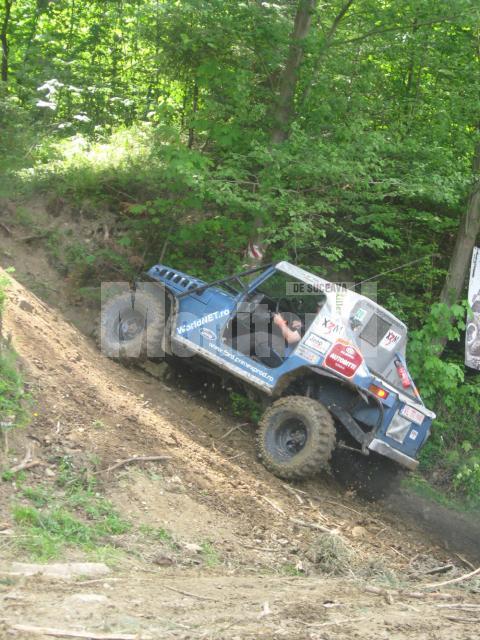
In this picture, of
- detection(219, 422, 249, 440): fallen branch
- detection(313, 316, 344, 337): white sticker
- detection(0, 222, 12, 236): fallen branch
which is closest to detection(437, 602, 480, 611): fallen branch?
detection(313, 316, 344, 337): white sticker

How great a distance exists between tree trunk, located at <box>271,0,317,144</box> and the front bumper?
460 centimetres

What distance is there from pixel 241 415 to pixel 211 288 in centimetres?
177

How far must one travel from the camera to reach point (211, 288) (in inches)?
390

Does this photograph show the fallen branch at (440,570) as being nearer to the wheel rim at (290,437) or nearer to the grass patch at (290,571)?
Result: the grass patch at (290,571)

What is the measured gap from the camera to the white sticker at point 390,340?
9344 millimetres

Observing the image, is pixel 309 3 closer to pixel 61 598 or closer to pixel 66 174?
pixel 66 174

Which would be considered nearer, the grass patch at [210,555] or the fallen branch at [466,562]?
the grass patch at [210,555]

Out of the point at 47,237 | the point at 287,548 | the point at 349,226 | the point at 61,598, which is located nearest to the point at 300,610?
the point at 61,598

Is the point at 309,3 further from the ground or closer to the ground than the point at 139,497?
further from the ground

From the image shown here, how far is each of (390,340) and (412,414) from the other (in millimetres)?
948

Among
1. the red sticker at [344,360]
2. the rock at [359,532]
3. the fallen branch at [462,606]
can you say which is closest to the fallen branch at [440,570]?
the rock at [359,532]

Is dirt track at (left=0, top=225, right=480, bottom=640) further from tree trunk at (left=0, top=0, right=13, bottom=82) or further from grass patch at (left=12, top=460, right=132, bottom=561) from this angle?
tree trunk at (left=0, top=0, right=13, bottom=82)

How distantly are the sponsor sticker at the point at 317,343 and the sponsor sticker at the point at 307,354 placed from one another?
5cm

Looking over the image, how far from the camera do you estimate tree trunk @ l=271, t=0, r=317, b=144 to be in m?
11.2
